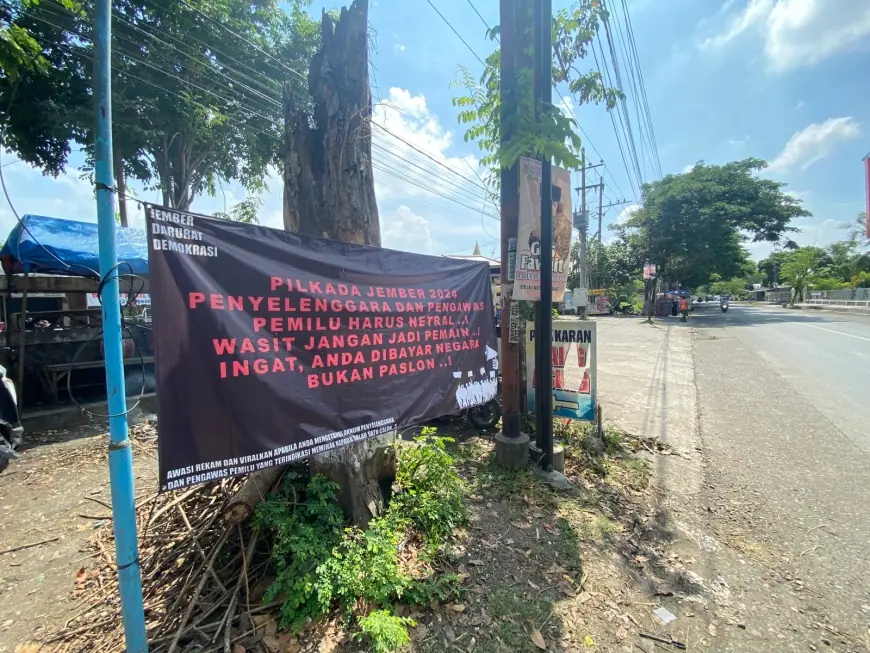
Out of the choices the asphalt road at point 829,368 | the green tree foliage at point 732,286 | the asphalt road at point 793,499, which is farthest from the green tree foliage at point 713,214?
the green tree foliage at point 732,286

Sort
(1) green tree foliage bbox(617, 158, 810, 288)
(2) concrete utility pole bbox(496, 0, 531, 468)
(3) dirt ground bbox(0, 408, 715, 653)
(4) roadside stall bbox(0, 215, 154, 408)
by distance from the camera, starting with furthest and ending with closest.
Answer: (1) green tree foliage bbox(617, 158, 810, 288)
(4) roadside stall bbox(0, 215, 154, 408)
(2) concrete utility pole bbox(496, 0, 531, 468)
(3) dirt ground bbox(0, 408, 715, 653)

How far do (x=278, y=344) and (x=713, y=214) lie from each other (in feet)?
113

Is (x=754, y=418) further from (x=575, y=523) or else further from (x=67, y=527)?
(x=67, y=527)

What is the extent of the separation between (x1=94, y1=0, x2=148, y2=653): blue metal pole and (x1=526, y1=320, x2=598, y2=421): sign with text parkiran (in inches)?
150

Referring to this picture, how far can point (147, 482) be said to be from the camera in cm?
373

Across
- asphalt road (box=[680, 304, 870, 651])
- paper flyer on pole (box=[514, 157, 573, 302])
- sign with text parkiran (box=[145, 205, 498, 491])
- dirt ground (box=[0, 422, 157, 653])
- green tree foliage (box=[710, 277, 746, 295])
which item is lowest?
asphalt road (box=[680, 304, 870, 651])

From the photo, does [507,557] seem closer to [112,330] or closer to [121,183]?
[112,330]

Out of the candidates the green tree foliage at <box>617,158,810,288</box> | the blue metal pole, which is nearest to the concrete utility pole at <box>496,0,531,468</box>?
the blue metal pole

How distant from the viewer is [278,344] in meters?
2.35

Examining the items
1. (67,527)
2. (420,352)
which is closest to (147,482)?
(67,527)

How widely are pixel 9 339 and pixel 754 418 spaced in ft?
36.2

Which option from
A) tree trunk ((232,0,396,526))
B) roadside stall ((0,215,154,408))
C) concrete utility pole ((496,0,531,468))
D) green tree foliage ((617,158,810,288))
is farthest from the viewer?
green tree foliage ((617,158,810,288))

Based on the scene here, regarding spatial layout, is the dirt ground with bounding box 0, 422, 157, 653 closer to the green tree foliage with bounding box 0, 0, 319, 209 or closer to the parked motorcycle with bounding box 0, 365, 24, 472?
the parked motorcycle with bounding box 0, 365, 24, 472

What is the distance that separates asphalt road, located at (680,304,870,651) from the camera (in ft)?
8.15
